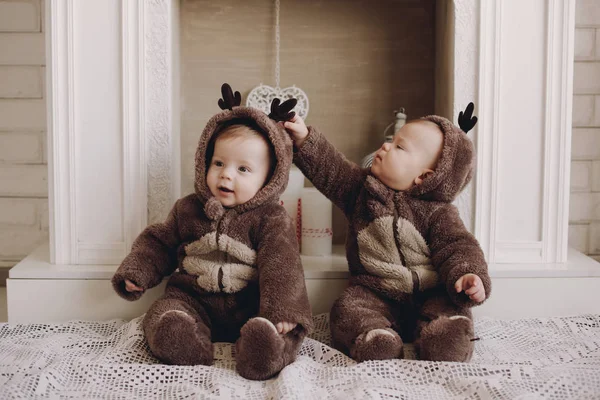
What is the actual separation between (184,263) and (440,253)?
60 cm

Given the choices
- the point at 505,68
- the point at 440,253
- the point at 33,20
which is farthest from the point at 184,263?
the point at 33,20

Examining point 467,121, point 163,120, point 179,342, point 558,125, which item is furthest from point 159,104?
point 558,125

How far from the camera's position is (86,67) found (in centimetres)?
172

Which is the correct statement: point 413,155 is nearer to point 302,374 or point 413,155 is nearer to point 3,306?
point 302,374

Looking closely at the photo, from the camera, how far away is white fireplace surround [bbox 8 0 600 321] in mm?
1707

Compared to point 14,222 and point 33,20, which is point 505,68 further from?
point 14,222

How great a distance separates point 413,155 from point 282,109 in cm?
33

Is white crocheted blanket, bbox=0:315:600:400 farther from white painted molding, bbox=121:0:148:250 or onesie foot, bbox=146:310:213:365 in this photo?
white painted molding, bbox=121:0:148:250

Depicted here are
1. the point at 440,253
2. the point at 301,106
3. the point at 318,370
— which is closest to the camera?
the point at 318,370

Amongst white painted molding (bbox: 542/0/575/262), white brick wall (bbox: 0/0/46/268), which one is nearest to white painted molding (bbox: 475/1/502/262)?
white painted molding (bbox: 542/0/575/262)

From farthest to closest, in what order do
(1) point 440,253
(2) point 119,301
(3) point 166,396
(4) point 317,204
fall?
(4) point 317,204
(2) point 119,301
(1) point 440,253
(3) point 166,396

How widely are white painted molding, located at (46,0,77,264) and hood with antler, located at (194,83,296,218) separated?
16.9 inches

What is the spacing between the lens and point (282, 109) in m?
1.56

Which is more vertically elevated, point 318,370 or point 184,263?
point 184,263
